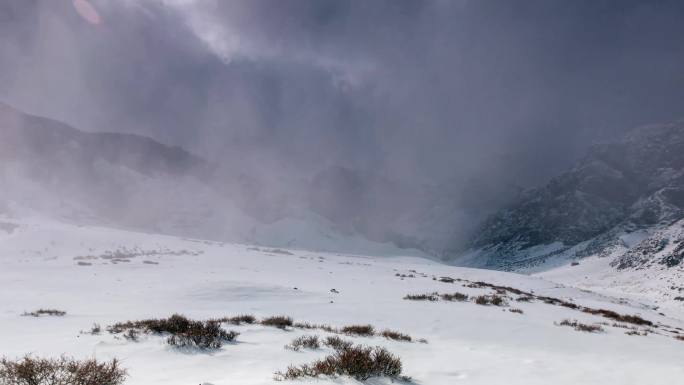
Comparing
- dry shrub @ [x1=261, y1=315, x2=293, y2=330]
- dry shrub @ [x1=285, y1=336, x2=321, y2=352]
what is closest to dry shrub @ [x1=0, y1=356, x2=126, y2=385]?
dry shrub @ [x1=285, y1=336, x2=321, y2=352]

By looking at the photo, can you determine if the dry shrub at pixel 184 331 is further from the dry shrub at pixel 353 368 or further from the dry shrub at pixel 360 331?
the dry shrub at pixel 353 368

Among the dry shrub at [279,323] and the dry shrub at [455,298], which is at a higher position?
the dry shrub at [455,298]

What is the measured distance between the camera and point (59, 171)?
192000 mm

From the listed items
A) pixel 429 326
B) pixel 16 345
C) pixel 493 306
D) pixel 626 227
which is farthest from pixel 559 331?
pixel 626 227

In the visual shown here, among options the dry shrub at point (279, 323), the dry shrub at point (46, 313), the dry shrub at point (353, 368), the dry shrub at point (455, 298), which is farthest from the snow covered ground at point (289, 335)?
the dry shrub at point (455, 298)

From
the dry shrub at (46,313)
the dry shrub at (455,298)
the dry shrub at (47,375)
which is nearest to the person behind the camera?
the dry shrub at (47,375)

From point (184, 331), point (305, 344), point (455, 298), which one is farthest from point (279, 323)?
point (455, 298)

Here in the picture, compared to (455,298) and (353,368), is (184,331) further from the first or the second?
(455,298)

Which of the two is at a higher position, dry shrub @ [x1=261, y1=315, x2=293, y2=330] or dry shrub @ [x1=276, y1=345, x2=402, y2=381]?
dry shrub @ [x1=276, y1=345, x2=402, y2=381]

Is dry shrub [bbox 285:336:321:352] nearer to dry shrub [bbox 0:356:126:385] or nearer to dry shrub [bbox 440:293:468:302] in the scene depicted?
dry shrub [bbox 0:356:126:385]

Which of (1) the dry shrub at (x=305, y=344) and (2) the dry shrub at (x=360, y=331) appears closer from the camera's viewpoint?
(1) the dry shrub at (x=305, y=344)

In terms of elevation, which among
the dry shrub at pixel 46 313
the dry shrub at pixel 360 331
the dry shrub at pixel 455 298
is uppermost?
the dry shrub at pixel 455 298

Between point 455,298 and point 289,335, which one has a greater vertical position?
point 455,298

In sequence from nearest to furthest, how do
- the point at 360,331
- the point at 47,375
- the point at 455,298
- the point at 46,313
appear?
the point at 47,375
the point at 360,331
the point at 46,313
the point at 455,298
